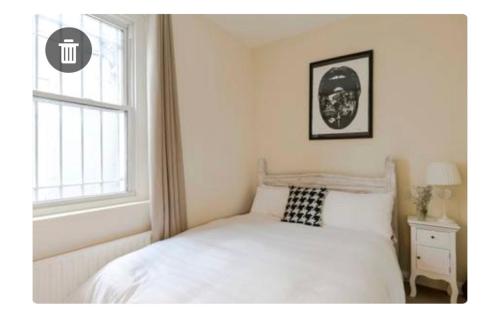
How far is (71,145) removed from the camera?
4.89ft

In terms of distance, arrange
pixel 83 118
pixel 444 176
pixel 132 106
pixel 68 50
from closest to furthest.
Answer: pixel 68 50
pixel 83 118
pixel 444 176
pixel 132 106

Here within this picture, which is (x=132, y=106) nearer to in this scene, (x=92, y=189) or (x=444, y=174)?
(x=92, y=189)

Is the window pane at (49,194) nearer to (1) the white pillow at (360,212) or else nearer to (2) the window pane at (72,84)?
(2) the window pane at (72,84)

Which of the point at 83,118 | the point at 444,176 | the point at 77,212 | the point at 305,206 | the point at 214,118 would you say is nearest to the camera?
the point at 77,212

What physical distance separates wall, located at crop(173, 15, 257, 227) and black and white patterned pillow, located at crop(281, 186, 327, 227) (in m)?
0.67

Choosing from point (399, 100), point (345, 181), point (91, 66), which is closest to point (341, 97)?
point (399, 100)

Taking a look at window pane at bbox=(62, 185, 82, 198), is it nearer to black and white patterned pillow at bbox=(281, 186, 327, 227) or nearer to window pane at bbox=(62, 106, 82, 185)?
window pane at bbox=(62, 106, 82, 185)

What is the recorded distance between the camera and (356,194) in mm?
1995

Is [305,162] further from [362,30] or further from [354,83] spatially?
[362,30]

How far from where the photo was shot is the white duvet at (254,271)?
3.19 ft

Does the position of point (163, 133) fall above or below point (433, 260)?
above

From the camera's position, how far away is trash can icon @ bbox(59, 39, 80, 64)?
130 cm

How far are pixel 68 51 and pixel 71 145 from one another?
21.5 inches

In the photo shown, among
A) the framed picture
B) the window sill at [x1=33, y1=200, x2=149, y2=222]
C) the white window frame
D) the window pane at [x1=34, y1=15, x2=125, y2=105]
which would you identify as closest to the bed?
the window sill at [x1=33, y1=200, x2=149, y2=222]
